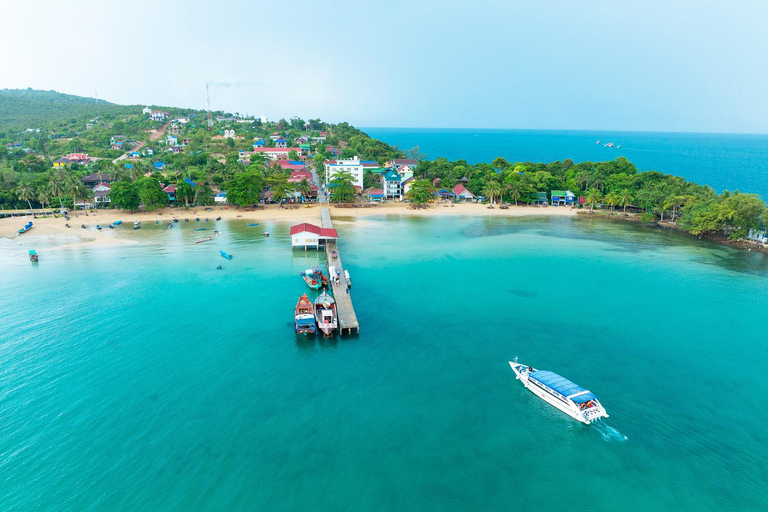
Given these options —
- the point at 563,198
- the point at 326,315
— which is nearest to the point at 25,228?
the point at 326,315

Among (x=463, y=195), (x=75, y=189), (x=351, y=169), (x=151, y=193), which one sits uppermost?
(x=351, y=169)

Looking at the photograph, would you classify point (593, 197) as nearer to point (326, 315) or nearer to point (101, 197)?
point (326, 315)

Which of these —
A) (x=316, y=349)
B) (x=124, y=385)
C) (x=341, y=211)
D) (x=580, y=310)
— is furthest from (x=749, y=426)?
(x=341, y=211)

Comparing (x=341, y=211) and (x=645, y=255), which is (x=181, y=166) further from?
(x=645, y=255)

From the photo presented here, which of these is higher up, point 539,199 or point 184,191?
point 184,191

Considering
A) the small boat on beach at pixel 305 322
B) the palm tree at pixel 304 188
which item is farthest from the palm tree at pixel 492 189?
the small boat on beach at pixel 305 322

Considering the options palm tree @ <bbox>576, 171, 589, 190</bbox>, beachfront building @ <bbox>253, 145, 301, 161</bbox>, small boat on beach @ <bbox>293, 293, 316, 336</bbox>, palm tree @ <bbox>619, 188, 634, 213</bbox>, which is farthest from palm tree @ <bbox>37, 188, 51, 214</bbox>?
palm tree @ <bbox>619, 188, 634, 213</bbox>

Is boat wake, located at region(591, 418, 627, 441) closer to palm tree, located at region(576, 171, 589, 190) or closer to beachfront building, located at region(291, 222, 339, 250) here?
beachfront building, located at region(291, 222, 339, 250)
